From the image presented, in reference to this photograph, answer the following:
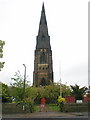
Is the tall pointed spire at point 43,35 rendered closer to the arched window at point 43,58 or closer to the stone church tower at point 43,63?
the stone church tower at point 43,63

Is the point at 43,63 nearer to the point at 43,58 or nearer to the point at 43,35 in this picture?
the point at 43,58

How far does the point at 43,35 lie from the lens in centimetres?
9969

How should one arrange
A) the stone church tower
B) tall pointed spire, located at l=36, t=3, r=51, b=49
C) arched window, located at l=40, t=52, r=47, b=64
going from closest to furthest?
the stone church tower < arched window, located at l=40, t=52, r=47, b=64 < tall pointed spire, located at l=36, t=3, r=51, b=49

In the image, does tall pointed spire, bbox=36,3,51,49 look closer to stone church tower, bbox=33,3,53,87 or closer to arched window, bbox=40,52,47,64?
stone church tower, bbox=33,3,53,87

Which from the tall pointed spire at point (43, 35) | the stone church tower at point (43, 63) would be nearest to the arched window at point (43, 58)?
the stone church tower at point (43, 63)

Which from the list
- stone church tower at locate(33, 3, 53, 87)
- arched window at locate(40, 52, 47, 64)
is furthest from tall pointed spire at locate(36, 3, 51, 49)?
arched window at locate(40, 52, 47, 64)

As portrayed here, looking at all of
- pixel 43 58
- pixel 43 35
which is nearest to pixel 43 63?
pixel 43 58

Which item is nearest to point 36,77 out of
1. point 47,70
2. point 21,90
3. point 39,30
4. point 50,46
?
point 47,70

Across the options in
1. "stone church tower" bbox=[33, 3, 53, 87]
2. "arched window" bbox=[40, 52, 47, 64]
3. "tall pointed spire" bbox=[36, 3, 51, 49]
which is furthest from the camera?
"tall pointed spire" bbox=[36, 3, 51, 49]

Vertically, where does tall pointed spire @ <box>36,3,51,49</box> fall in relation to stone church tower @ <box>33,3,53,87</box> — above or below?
above

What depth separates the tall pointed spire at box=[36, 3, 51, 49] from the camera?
9675 centimetres

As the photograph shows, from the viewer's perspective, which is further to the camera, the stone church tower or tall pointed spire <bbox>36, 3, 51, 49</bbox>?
tall pointed spire <bbox>36, 3, 51, 49</bbox>

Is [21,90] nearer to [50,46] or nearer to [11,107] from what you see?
[11,107]

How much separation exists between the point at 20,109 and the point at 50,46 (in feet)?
237
